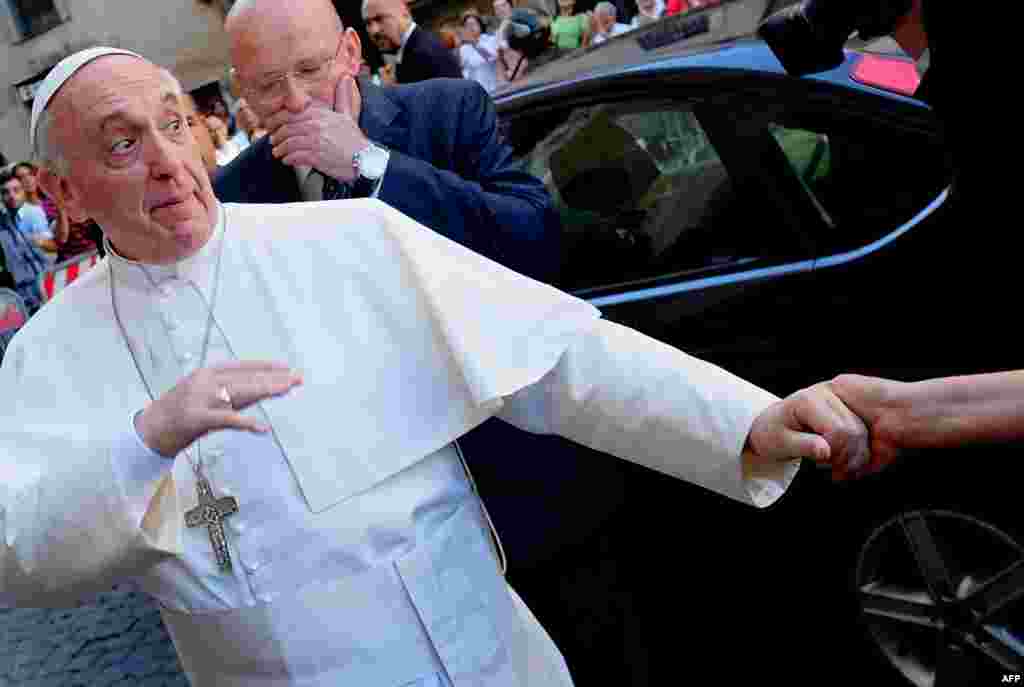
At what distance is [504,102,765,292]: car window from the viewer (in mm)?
3498

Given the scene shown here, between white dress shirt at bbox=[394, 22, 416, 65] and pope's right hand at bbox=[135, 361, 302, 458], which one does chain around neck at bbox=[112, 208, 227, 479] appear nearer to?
pope's right hand at bbox=[135, 361, 302, 458]

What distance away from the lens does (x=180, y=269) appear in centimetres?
204

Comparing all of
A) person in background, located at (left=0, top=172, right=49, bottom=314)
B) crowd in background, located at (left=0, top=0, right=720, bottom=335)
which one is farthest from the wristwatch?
person in background, located at (left=0, top=172, right=49, bottom=314)

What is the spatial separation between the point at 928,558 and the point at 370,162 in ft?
5.97

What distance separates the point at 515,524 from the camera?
8.46ft

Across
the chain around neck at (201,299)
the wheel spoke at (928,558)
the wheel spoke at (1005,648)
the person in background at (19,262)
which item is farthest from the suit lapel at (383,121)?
the person in background at (19,262)

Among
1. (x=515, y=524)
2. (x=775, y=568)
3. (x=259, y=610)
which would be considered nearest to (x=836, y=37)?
(x=515, y=524)

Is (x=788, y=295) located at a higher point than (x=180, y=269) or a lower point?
lower

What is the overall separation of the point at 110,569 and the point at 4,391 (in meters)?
0.44

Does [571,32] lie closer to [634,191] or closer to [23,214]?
[23,214]

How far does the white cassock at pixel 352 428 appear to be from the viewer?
1835 mm

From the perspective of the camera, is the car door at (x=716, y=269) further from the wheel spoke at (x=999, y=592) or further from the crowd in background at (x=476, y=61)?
the crowd in background at (x=476, y=61)

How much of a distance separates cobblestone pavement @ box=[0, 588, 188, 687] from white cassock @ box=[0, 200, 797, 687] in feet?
8.74

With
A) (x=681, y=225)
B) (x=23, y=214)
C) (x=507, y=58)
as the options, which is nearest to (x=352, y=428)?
(x=681, y=225)
